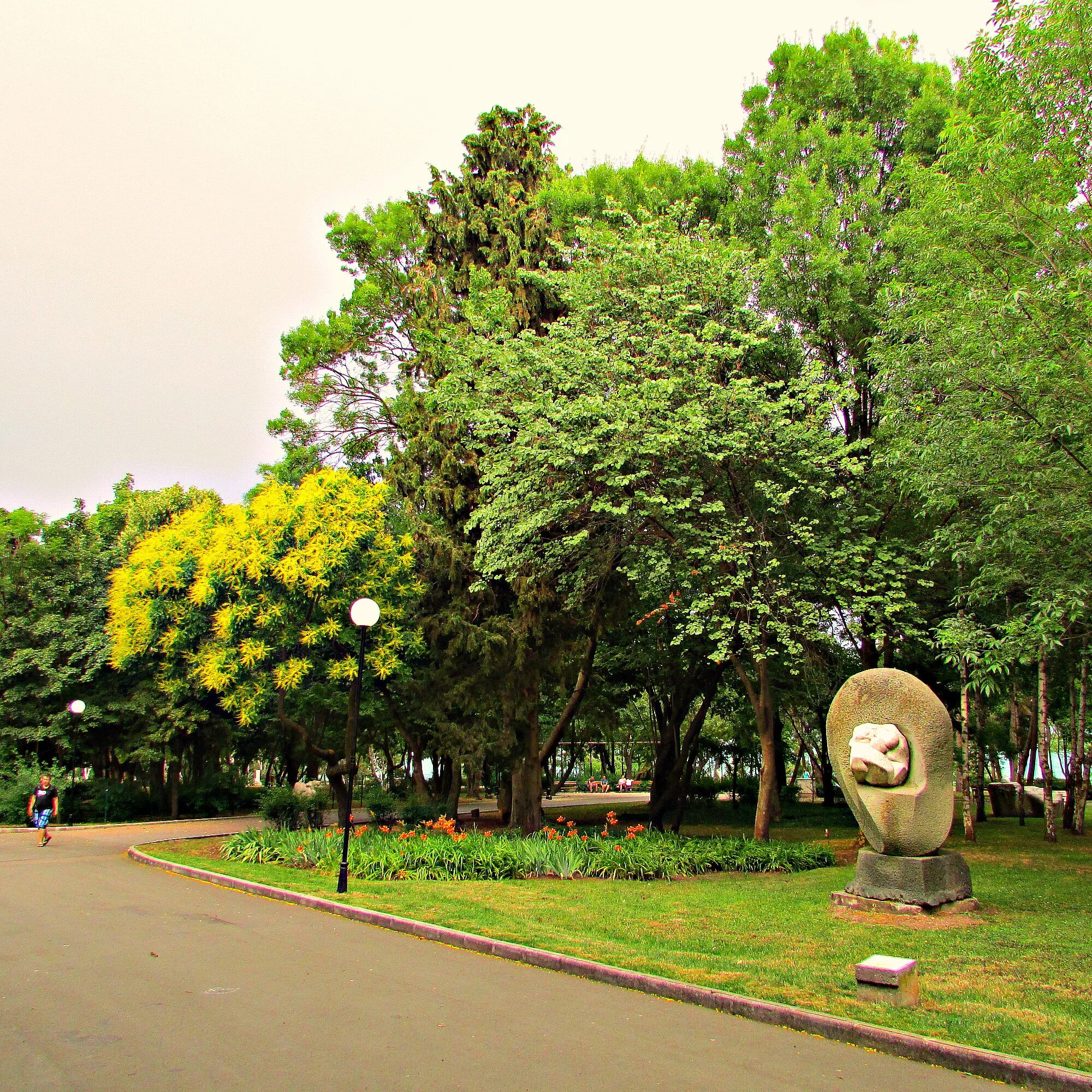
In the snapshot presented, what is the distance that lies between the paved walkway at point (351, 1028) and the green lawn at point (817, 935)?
24.1 inches

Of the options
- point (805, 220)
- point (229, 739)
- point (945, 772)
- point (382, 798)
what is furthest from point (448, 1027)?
point (229, 739)

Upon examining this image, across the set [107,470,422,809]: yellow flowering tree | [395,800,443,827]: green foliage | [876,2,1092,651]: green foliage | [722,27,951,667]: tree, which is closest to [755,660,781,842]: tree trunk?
[722,27,951,667]: tree

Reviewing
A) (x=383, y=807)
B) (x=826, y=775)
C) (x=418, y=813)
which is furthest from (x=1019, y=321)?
(x=826, y=775)

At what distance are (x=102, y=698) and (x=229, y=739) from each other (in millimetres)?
5137

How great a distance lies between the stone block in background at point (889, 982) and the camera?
20.0ft

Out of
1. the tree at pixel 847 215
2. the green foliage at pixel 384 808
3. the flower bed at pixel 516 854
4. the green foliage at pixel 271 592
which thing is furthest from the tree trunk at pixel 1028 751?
the green foliage at pixel 271 592

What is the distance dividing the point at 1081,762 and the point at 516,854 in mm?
15064

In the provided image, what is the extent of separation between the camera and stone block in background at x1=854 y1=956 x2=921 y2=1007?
6098 mm

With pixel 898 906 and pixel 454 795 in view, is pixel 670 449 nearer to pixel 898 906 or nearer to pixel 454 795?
pixel 898 906

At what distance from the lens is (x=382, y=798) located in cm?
2692

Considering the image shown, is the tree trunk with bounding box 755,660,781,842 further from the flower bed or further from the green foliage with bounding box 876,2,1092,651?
the green foliage with bounding box 876,2,1092,651

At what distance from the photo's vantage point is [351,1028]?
5.81 m

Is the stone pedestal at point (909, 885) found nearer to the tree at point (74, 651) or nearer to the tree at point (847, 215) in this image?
the tree at point (847, 215)

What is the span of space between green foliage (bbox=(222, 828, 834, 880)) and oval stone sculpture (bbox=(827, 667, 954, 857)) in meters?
4.57
